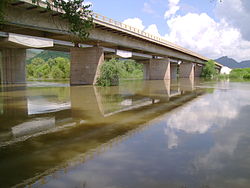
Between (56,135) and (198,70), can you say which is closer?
(56,135)

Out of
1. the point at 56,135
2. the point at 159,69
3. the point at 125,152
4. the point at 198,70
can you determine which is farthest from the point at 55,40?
the point at 198,70

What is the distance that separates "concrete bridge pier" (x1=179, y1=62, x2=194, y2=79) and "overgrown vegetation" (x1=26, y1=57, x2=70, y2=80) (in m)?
35.8

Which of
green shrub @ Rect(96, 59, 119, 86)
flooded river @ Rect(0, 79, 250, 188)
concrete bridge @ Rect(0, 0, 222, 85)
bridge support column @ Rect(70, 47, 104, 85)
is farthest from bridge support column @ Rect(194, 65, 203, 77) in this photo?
flooded river @ Rect(0, 79, 250, 188)

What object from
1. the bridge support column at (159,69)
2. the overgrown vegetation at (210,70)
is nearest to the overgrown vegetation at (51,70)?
the bridge support column at (159,69)

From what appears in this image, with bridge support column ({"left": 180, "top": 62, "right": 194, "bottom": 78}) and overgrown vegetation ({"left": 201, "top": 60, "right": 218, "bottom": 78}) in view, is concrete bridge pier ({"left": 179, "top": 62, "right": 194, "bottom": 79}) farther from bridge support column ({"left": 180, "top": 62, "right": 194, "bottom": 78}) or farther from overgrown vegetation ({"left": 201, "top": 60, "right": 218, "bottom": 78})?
overgrown vegetation ({"left": 201, "top": 60, "right": 218, "bottom": 78})

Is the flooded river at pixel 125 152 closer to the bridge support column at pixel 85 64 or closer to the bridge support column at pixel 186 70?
the bridge support column at pixel 85 64

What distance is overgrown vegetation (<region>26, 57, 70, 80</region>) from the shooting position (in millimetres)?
72562

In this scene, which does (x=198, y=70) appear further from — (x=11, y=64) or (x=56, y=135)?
(x=56, y=135)

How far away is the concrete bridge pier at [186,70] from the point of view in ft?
230

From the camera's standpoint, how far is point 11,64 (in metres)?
33.8

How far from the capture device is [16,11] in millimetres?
16656

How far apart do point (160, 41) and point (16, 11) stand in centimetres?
2721

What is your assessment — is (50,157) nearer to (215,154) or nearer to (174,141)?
(174,141)

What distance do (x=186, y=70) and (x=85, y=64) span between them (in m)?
48.0
